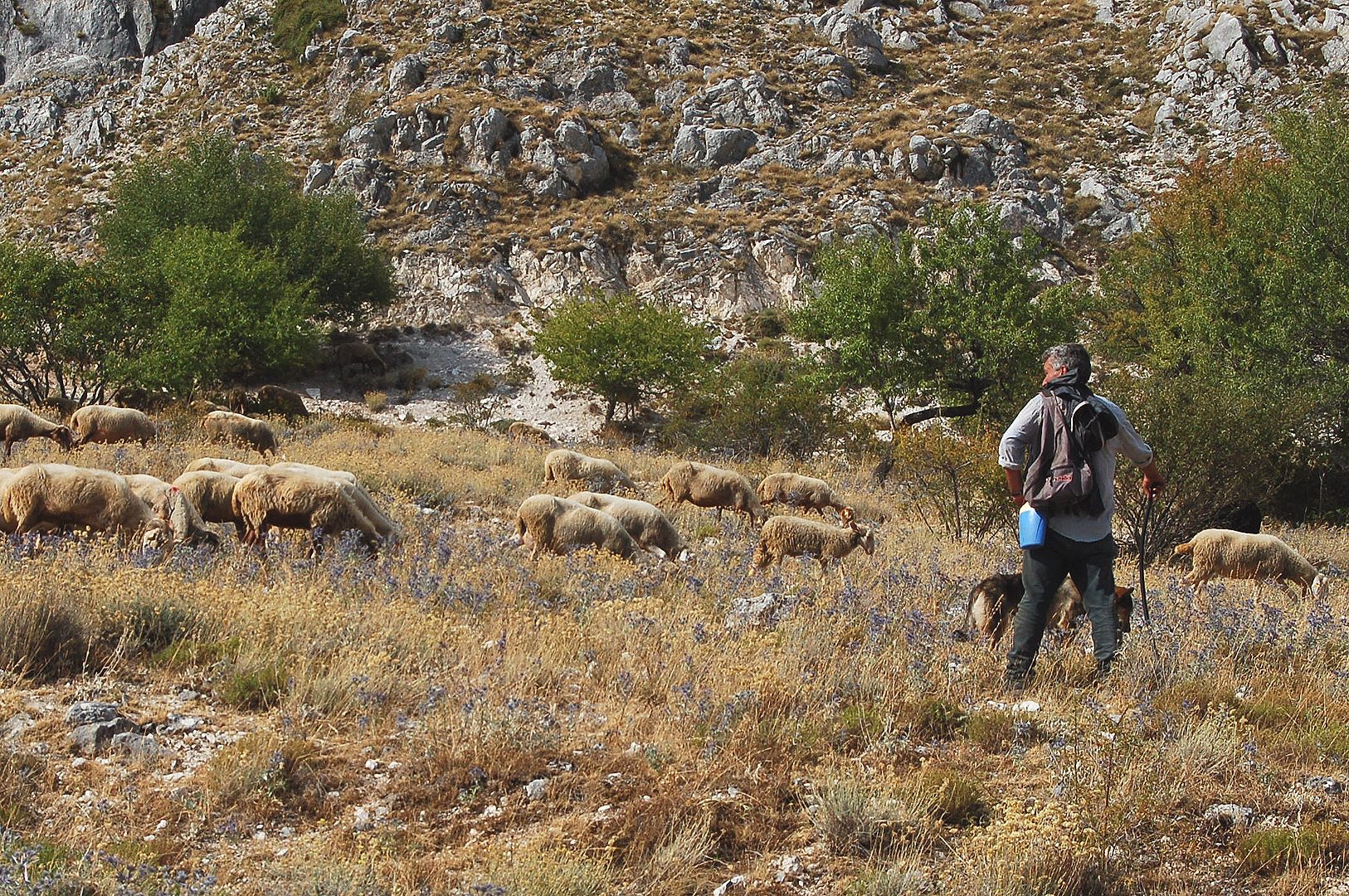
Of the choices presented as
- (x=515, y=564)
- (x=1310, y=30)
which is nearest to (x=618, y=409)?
(x=515, y=564)

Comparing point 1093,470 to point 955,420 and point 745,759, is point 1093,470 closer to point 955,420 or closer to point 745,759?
point 745,759

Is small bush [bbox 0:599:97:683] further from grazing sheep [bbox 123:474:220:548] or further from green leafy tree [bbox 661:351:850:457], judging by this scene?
green leafy tree [bbox 661:351:850:457]

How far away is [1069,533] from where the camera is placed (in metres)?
5.28

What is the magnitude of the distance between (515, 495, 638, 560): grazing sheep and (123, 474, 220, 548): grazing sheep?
2870 mm

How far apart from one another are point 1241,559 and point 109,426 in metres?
17.4

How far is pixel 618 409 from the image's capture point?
37.1m

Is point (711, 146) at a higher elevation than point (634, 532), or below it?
higher

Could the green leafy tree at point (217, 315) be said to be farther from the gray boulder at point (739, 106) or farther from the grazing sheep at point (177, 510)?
the gray boulder at point (739, 106)

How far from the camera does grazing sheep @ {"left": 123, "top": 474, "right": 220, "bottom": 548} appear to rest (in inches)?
310

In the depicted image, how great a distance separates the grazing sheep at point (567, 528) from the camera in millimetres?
9125

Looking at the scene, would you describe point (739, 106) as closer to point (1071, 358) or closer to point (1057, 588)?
point (1071, 358)

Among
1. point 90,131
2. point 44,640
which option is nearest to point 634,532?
point 44,640

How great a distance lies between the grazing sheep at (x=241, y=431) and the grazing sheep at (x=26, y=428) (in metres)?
2.25

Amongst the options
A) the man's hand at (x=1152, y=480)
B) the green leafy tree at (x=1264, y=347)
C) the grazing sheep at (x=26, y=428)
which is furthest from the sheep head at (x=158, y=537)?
the green leafy tree at (x=1264, y=347)
